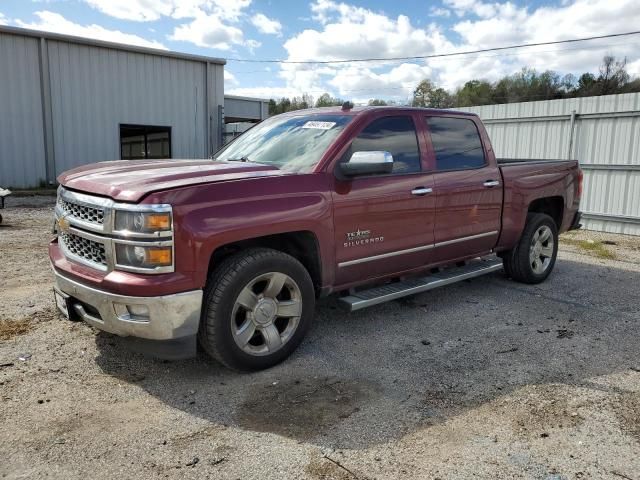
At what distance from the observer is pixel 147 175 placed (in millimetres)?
3576

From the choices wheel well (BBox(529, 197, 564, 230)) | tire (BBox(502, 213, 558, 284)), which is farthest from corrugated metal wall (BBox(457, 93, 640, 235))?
tire (BBox(502, 213, 558, 284))

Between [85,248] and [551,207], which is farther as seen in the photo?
[551,207]

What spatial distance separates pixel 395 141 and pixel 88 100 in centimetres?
1491

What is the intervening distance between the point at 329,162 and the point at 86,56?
1540cm

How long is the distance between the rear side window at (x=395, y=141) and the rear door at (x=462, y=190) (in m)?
0.24

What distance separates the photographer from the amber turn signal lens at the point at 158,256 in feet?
10.5

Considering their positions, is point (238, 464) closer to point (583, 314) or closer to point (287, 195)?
point (287, 195)

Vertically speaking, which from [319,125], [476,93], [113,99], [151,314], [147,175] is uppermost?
[476,93]

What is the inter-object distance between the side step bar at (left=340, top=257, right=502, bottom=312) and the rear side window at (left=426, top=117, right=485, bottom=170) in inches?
42.1

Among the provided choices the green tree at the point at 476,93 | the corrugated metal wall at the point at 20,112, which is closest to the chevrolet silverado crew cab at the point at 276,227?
the corrugated metal wall at the point at 20,112

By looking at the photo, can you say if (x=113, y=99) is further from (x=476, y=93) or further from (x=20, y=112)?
(x=476, y=93)

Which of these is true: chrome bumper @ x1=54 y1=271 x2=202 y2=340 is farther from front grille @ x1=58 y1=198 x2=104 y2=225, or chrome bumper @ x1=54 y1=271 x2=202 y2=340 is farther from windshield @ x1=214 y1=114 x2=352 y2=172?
windshield @ x1=214 y1=114 x2=352 y2=172

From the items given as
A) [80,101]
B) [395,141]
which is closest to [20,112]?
[80,101]

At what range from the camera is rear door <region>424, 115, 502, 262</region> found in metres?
5.00
